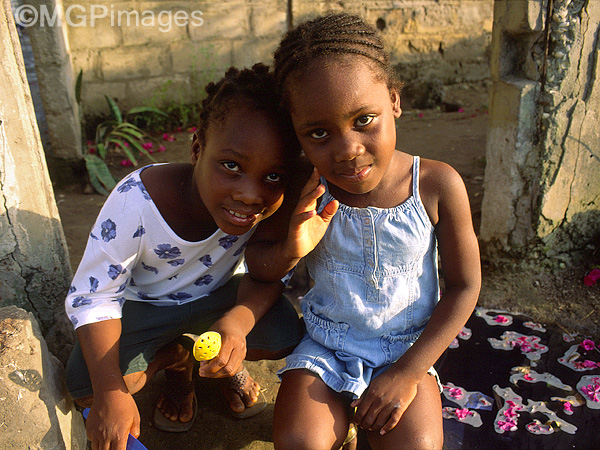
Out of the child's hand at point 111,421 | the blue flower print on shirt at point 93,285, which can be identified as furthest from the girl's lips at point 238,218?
the child's hand at point 111,421

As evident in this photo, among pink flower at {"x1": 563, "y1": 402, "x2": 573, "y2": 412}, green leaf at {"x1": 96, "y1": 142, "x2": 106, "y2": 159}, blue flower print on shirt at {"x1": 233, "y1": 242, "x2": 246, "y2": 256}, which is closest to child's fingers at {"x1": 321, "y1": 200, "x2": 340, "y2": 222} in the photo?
blue flower print on shirt at {"x1": 233, "y1": 242, "x2": 246, "y2": 256}

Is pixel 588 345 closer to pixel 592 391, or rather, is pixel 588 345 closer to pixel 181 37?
pixel 592 391

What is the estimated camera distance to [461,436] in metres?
1.92

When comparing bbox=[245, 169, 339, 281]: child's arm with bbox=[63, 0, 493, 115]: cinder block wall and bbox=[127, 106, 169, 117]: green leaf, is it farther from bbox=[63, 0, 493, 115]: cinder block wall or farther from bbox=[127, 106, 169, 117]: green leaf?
bbox=[63, 0, 493, 115]: cinder block wall

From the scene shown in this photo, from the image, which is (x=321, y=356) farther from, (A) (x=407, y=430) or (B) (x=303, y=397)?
(A) (x=407, y=430)

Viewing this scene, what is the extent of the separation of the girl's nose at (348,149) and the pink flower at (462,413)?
1.14m

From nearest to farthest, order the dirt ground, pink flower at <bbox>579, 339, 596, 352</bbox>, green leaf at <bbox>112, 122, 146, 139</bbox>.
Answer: the dirt ground < pink flower at <bbox>579, 339, 596, 352</bbox> < green leaf at <bbox>112, 122, 146, 139</bbox>

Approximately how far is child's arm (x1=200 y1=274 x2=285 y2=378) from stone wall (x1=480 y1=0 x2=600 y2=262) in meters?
1.44

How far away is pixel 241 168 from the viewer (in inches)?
61.0

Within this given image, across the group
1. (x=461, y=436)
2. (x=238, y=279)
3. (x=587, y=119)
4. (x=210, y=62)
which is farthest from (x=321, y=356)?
(x=210, y=62)

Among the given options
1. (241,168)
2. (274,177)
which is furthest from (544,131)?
(241,168)

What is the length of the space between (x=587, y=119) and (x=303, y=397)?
1.86m

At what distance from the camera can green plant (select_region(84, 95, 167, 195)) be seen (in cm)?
452

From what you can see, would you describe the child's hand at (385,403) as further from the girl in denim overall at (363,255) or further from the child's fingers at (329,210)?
the child's fingers at (329,210)
